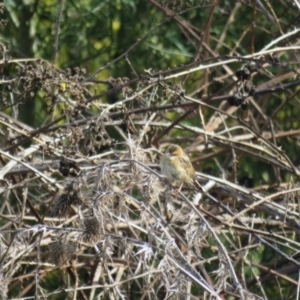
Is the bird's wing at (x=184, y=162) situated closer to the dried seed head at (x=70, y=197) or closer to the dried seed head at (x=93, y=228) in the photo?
the dried seed head at (x=70, y=197)

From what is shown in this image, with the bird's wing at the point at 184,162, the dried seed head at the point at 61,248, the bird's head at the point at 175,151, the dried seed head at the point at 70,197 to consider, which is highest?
the dried seed head at the point at 70,197

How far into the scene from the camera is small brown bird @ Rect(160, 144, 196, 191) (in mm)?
4734

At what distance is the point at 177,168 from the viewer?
4.71m

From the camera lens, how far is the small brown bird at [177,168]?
473 centimetres

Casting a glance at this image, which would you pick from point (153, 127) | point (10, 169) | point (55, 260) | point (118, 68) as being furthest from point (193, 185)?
point (118, 68)

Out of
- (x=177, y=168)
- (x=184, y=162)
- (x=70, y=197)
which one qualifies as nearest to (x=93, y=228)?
(x=70, y=197)

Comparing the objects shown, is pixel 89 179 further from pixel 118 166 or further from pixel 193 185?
pixel 193 185

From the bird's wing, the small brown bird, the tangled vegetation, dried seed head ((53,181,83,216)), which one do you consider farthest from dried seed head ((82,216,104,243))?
the bird's wing

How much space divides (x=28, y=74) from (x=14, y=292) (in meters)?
2.47

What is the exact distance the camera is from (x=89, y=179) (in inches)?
147

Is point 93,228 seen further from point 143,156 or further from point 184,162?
point 184,162

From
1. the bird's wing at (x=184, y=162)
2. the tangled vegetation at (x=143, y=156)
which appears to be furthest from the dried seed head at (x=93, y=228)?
the bird's wing at (x=184, y=162)

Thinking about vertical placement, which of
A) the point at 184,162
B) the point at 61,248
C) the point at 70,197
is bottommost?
the point at 184,162

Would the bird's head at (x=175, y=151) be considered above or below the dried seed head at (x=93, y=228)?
below
